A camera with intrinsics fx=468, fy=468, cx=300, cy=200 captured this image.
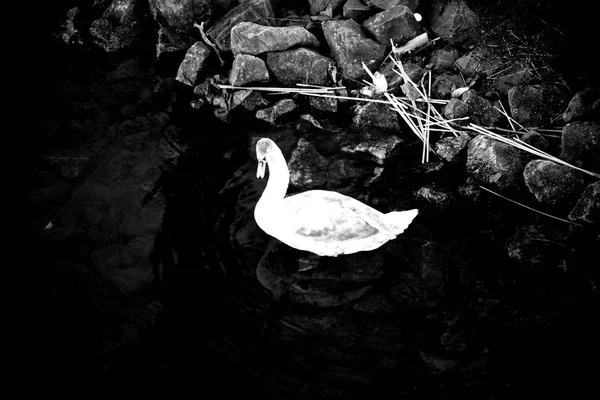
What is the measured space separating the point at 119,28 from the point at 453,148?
7.56m

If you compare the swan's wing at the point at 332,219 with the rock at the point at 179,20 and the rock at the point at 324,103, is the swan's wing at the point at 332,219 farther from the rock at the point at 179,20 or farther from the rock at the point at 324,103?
the rock at the point at 179,20

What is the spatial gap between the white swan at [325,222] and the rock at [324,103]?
262 cm

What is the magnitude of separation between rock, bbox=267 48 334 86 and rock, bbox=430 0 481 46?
2.00 m

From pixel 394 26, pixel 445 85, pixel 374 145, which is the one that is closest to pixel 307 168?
pixel 374 145

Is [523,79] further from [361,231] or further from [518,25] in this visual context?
[361,231]

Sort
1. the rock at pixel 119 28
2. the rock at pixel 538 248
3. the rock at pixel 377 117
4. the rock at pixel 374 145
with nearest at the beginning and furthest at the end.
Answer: the rock at pixel 538 248
the rock at pixel 374 145
the rock at pixel 377 117
the rock at pixel 119 28

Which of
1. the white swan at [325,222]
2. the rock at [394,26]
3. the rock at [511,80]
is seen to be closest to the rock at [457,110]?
the rock at [511,80]

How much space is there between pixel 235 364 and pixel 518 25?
6148 mm

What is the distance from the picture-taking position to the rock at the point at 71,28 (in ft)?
34.0

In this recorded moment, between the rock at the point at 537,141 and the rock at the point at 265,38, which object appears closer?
the rock at the point at 537,141

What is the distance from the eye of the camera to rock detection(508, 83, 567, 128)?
662 centimetres

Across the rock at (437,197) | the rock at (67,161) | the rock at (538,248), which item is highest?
the rock at (67,161)

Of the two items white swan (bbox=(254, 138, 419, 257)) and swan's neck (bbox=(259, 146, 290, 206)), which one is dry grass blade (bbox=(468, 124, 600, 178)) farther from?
swan's neck (bbox=(259, 146, 290, 206))

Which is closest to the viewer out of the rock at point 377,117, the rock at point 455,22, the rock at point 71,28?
the rock at point 377,117
